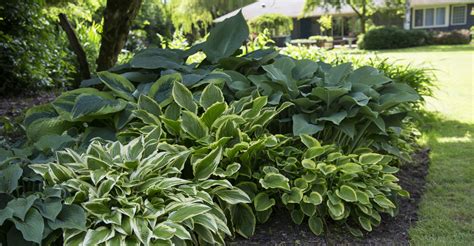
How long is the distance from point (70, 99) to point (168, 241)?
158cm

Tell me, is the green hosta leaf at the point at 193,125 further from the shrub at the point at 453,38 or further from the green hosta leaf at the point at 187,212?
the shrub at the point at 453,38

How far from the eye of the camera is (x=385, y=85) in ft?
12.1

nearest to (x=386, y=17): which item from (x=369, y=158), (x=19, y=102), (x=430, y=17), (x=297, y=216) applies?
(x=430, y=17)

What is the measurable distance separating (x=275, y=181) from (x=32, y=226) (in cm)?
138

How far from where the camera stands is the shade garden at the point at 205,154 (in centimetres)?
224

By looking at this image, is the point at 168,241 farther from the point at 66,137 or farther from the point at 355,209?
the point at 355,209

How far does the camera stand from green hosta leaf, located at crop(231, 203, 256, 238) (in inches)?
110

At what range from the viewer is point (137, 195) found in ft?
7.87

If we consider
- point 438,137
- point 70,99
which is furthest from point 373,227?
point 438,137

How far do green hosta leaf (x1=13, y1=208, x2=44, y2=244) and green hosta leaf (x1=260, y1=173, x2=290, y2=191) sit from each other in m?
1.27

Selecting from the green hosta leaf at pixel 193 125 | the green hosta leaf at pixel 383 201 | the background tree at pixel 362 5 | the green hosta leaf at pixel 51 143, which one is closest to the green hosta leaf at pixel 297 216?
the green hosta leaf at pixel 383 201

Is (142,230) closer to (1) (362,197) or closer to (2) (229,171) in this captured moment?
(2) (229,171)

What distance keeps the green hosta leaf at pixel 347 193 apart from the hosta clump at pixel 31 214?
1.51 meters

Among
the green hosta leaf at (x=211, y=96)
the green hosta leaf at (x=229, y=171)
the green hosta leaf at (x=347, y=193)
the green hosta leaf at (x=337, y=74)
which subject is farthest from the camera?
the green hosta leaf at (x=337, y=74)
